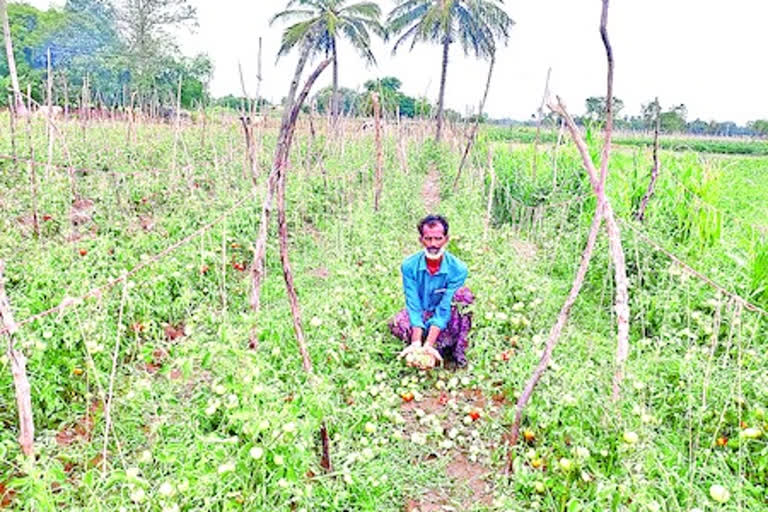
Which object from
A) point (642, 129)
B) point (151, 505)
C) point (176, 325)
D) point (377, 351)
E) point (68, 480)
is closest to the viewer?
point (151, 505)

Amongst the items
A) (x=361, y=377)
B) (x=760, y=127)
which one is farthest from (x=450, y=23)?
(x=760, y=127)

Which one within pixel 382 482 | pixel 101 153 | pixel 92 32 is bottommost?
pixel 382 482

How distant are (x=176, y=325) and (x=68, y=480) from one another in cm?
161

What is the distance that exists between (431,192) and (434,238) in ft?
24.3

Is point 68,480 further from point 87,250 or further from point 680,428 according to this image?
point 680,428

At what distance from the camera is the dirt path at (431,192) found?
27.6 feet

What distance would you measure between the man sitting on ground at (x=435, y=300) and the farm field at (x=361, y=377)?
0.44 feet

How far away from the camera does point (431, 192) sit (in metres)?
10.4

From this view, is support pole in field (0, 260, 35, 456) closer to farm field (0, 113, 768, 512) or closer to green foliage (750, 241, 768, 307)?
farm field (0, 113, 768, 512)

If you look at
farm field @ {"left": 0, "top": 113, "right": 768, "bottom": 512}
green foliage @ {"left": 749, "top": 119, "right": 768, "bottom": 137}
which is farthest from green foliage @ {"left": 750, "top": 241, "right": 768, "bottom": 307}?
green foliage @ {"left": 749, "top": 119, "right": 768, "bottom": 137}

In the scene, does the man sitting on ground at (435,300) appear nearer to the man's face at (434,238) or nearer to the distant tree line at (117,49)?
the man's face at (434,238)

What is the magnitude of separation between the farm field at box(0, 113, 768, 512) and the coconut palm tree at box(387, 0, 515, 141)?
17.1 metres

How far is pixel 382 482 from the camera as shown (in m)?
2.06

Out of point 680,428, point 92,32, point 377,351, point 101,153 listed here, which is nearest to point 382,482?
point 377,351
